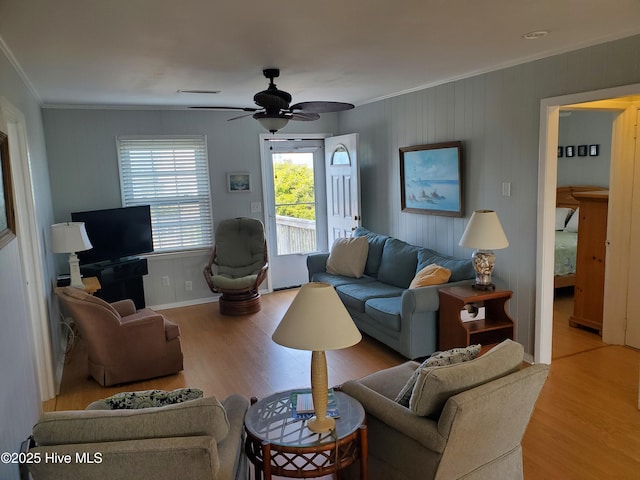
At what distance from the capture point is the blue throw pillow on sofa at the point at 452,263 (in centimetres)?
412

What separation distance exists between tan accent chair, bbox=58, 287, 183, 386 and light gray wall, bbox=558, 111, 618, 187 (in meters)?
5.79

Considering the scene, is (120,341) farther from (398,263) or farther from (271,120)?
(398,263)

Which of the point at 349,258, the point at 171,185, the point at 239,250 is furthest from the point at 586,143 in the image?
the point at 171,185

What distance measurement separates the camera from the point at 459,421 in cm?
187

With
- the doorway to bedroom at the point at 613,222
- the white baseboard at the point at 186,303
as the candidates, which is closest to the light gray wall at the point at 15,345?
the white baseboard at the point at 186,303

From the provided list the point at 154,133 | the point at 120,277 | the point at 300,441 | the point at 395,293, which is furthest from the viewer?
the point at 154,133

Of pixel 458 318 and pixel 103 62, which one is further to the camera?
pixel 458 318

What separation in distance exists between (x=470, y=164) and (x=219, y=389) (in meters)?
2.95

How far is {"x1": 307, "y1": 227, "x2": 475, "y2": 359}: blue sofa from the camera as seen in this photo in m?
3.88

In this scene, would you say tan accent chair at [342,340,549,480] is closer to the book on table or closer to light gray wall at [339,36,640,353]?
the book on table

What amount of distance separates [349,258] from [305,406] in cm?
307

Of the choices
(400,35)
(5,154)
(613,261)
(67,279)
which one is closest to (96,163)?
(67,279)

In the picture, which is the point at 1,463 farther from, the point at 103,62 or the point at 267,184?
the point at 267,184

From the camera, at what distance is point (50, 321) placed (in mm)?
3834
